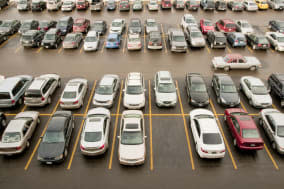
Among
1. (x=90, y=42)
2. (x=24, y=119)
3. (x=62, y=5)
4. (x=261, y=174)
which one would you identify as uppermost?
(x=62, y=5)

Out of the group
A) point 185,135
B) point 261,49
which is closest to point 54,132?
point 185,135

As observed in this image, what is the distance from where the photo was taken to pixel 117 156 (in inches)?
555

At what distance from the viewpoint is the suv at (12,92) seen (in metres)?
17.3

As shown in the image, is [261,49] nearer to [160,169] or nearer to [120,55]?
[120,55]

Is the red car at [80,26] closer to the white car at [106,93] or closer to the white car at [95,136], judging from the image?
the white car at [106,93]

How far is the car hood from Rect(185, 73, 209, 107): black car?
9.49 meters

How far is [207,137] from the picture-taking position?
13828 mm

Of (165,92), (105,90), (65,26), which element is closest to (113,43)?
(65,26)

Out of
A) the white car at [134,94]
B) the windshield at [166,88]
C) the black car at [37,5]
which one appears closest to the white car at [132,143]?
the white car at [134,94]

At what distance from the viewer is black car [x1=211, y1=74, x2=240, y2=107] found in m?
17.6

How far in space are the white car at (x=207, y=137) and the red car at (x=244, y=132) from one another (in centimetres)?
123

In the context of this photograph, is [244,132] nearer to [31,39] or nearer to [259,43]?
[259,43]

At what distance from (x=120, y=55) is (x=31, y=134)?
1294cm

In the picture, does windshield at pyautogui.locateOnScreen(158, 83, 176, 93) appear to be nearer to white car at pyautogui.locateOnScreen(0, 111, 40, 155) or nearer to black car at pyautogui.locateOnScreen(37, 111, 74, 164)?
black car at pyautogui.locateOnScreen(37, 111, 74, 164)
